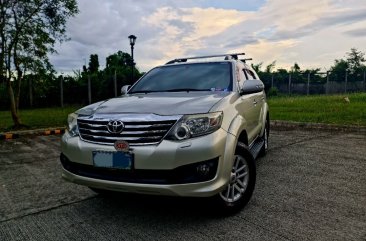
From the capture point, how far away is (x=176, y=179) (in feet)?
9.14

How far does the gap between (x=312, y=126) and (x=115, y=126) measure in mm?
8212

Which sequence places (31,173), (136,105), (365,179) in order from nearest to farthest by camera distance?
(136,105)
(365,179)
(31,173)

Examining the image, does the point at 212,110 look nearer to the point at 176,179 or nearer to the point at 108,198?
the point at 176,179

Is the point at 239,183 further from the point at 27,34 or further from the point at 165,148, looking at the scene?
the point at 27,34

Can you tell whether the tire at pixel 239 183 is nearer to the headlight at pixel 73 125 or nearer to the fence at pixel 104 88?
the headlight at pixel 73 125

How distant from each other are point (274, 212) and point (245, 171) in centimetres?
50

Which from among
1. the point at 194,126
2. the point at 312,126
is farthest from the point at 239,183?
the point at 312,126

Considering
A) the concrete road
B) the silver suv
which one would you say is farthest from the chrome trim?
the concrete road

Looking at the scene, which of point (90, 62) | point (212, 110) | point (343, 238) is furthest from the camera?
point (90, 62)

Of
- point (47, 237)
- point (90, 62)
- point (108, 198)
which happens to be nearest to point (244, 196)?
point (108, 198)

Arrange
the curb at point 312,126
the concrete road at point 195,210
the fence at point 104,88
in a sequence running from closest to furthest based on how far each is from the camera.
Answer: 1. the concrete road at point 195,210
2. the curb at point 312,126
3. the fence at point 104,88

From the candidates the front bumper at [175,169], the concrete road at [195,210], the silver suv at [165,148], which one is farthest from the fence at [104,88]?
the front bumper at [175,169]

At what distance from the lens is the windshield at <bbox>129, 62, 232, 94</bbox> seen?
407 cm

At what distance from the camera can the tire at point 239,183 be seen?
323cm
